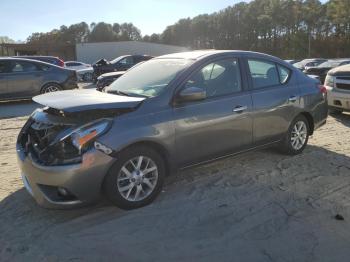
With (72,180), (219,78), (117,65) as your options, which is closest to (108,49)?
(117,65)

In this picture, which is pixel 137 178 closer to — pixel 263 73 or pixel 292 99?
pixel 263 73

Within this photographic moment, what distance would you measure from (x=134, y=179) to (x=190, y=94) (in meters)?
1.10

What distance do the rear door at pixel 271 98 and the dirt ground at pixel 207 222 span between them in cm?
53

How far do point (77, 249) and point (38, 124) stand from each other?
150cm

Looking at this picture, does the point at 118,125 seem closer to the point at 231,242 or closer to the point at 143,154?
the point at 143,154

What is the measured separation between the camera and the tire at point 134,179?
4.15 metres

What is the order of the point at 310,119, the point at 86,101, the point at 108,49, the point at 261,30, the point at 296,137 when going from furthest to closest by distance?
the point at 261,30, the point at 108,49, the point at 310,119, the point at 296,137, the point at 86,101

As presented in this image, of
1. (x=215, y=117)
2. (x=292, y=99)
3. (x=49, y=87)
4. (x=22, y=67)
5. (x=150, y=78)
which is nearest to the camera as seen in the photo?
(x=215, y=117)

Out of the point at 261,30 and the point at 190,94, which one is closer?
the point at 190,94

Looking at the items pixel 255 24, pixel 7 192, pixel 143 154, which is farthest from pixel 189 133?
pixel 255 24

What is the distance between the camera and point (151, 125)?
434 cm

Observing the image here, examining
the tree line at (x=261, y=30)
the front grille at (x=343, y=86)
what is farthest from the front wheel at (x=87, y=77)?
the tree line at (x=261, y=30)

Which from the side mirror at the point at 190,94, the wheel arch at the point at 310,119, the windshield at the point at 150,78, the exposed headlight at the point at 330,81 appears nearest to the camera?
the side mirror at the point at 190,94

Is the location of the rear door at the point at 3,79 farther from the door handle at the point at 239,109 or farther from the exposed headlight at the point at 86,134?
the exposed headlight at the point at 86,134
